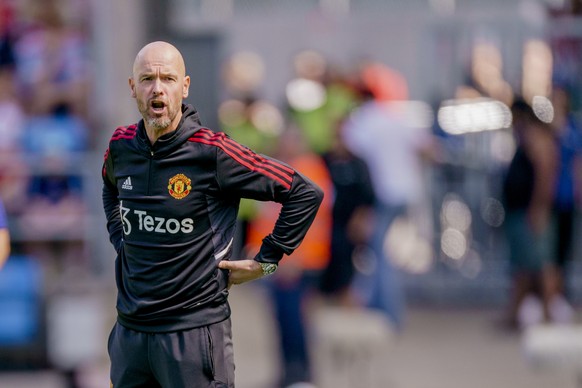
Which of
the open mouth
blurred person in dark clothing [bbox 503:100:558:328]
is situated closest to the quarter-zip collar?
the open mouth

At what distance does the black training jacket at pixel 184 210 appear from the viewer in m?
4.65

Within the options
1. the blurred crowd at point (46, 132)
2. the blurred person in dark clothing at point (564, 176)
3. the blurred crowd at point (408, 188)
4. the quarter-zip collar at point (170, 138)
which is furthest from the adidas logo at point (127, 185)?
the blurred crowd at point (46, 132)

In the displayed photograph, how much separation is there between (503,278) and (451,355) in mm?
2007

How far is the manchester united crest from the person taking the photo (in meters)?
4.64

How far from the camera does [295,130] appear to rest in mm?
8938

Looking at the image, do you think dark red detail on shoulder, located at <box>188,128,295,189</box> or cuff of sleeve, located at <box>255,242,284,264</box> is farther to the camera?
cuff of sleeve, located at <box>255,242,284,264</box>

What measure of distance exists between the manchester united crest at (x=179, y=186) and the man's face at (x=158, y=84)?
0.19 meters

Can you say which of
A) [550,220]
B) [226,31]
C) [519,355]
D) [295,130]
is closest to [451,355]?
[519,355]

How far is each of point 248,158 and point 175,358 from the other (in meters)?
0.77

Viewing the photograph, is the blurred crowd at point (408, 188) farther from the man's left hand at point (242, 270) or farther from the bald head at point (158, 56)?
the bald head at point (158, 56)

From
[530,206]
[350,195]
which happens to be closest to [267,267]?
[350,195]

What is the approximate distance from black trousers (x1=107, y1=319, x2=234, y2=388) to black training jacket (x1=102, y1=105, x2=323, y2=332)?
40mm

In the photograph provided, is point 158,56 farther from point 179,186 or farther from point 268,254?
point 268,254

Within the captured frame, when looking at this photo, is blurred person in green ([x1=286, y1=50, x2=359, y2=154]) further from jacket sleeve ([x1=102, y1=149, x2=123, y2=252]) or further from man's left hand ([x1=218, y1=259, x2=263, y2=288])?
man's left hand ([x1=218, y1=259, x2=263, y2=288])
